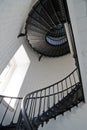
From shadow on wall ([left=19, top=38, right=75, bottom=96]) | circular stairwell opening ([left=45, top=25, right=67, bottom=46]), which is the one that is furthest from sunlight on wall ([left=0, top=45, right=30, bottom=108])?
circular stairwell opening ([left=45, top=25, right=67, bottom=46])

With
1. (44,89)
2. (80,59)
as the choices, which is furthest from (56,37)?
(80,59)

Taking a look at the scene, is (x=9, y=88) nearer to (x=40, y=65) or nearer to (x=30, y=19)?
(x=40, y=65)

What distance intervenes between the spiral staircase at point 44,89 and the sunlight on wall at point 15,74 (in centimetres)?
34

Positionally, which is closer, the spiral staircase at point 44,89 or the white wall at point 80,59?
the white wall at point 80,59

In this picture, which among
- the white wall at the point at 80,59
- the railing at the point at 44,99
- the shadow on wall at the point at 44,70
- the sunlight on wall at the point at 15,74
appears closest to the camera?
the white wall at the point at 80,59

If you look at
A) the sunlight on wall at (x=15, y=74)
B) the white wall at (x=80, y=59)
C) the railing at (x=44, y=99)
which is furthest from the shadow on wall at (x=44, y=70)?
the white wall at (x=80, y=59)

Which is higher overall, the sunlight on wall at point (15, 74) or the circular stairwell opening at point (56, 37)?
the circular stairwell opening at point (56, 37)

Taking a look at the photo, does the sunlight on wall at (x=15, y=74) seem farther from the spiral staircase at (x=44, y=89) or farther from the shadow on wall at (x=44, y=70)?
the spiral staircase at (x=44, y=89)

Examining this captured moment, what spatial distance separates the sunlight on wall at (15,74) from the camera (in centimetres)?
495

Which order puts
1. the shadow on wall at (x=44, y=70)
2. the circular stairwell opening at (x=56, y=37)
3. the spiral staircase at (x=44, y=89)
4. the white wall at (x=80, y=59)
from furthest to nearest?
the circular stairwell opening at (x=56, y=37) → the shadow on wall at (x=44, y=70) → the spiral staircase at (x=44, y=89) → the white wall at (x=80, y=59)

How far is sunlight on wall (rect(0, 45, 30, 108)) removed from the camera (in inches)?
195

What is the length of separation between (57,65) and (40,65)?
1.85ft

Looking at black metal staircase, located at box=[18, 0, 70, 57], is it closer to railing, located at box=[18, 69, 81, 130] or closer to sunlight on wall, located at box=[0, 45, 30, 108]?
sunlight on wall, located at box=[0, 45, 30, 108]

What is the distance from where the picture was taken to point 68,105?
344 cm
